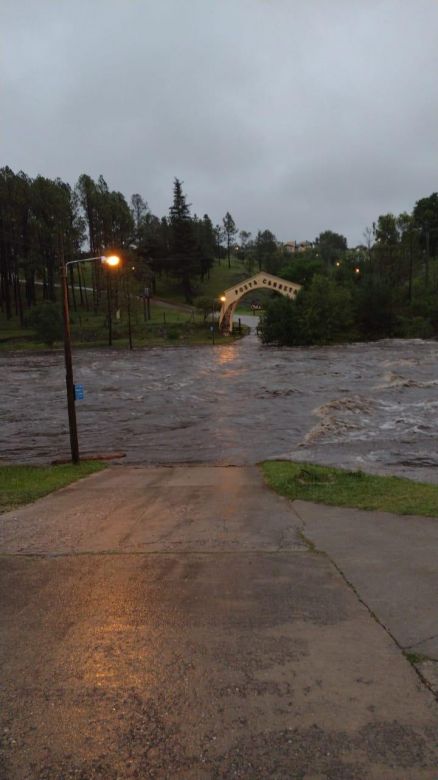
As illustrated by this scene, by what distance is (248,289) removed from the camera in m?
76.3

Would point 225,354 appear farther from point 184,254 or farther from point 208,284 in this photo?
point 208,284

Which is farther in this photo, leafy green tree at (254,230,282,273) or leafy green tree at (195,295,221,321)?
leafy green tree at (254,230,282,273)

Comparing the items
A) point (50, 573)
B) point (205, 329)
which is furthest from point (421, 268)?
point (50, 573)

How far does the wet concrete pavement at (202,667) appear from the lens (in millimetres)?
3271

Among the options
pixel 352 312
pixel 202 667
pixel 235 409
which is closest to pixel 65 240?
pixel 352 312

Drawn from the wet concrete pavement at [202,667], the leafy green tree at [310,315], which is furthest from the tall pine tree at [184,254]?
the wet concrete pavement at [202,667]

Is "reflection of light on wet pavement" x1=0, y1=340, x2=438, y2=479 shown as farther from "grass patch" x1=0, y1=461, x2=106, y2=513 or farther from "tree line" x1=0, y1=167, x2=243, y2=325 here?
"tree line" x1=0, y1=167, x2=243, y2=325

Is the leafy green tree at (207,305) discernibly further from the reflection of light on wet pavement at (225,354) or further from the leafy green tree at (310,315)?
the reflection of light on wet pavement at (225,354)

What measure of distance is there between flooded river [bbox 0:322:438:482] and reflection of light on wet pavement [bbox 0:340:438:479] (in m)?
0.06

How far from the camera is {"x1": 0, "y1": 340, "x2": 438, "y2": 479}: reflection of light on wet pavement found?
61.7ft

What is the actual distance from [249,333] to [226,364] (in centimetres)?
3615

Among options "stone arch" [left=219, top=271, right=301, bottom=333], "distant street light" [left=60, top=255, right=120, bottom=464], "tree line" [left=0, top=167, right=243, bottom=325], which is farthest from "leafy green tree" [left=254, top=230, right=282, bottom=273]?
"distant street light" [left=60, top=255, right=120, bottom=464]

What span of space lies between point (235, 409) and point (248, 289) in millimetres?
50632

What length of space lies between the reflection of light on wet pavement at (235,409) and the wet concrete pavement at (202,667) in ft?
29.6
